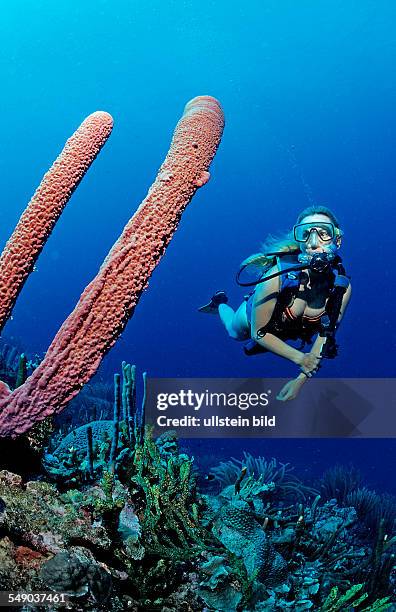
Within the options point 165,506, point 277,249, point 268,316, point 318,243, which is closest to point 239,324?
point 268,316

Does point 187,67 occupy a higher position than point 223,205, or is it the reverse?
point 187,67

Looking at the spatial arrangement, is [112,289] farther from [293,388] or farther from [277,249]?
[293,388]

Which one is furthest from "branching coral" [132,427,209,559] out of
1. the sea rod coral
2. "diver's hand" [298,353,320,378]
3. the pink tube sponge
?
the pink tube sponge

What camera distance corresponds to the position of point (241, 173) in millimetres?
72125

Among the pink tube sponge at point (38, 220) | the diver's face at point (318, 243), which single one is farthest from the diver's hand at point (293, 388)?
the pink tube sponge at point (38, 220)

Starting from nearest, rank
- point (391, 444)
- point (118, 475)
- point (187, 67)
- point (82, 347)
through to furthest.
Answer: point (82, 347), point (118, 475), point (391, 444), point (187, 67)

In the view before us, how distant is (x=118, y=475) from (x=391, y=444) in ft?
100.0

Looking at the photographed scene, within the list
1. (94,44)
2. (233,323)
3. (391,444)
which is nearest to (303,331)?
(233,323)

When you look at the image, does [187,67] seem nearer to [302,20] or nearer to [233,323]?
[302,20]

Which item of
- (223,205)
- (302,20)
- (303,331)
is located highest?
(302,20)

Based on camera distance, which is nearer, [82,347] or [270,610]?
[82,347]

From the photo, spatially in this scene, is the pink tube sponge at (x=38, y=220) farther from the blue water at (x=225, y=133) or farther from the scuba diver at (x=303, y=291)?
the blue water at (x=225, y=133)

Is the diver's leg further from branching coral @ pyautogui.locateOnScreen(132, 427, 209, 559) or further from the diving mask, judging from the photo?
branching coral @ pyautogui.locateOnScreen(132, 427, 209, 559)

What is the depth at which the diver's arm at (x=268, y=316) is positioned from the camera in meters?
4.02
